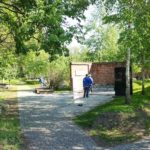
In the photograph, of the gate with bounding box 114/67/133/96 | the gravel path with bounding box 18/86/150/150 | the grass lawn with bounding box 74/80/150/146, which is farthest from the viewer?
the gate with bounding box 114/67/133/96

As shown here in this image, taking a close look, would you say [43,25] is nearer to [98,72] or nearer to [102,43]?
[98,72]

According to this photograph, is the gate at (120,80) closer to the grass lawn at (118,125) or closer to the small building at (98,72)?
the grass lawn at (118,125)

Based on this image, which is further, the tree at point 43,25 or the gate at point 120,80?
the gate at point 120,80

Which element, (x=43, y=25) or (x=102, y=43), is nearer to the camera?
(x=43, y=25)

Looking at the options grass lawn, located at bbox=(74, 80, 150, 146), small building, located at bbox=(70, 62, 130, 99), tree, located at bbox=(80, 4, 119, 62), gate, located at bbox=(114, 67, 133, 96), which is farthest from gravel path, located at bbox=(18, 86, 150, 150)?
tree, located at bbox=(80, 4, 119, 62)

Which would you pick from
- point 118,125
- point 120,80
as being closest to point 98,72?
point 120,80

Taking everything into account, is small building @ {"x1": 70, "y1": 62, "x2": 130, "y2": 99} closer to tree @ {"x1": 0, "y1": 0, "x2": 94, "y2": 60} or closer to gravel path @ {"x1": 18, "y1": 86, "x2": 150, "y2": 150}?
gravel path @ {"x1": 18, "y1": 86, "x2": 150, "y2": 150}

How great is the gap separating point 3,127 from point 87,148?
4621mm

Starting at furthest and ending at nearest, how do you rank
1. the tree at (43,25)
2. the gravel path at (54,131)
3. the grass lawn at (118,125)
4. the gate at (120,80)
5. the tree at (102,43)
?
the tree at (102,43) → the gate at (120,80) → the tree at (43,25) → the grass lawn at (118,125) → the gravel path at (54,131)

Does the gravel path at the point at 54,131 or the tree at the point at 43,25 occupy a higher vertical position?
the tree at the point at 43,25

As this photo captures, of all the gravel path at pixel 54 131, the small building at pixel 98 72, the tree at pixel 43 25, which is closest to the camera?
the gravel path at pixel 54 131

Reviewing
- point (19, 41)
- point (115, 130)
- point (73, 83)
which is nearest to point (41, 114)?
point (19, 41)

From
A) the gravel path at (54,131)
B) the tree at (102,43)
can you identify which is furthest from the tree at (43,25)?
the tree at (102,43)

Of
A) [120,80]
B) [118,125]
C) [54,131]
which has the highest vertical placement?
[120,80]
